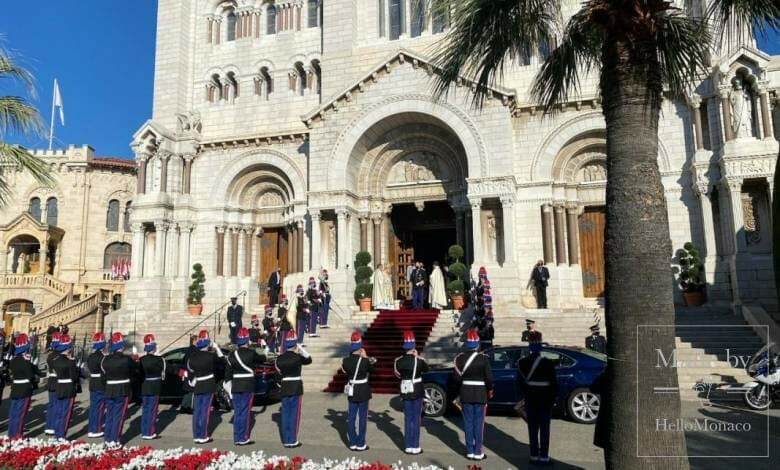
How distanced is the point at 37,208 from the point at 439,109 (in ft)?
111

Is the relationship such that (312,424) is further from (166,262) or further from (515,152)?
(166,262)

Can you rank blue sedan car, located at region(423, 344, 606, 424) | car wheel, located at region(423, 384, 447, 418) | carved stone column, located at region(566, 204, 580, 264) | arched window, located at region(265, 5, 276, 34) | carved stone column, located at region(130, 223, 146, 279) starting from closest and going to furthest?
blue sedan car, located at region(423, 344, 606, 424), car wheel, located at region(423, 384, 447, 418), carved stone column, located at region(566, 204, 580, 264), carved stone column, located at region(130, 223, 146, 279), arched window, located at region(265, 5, 276, 34)

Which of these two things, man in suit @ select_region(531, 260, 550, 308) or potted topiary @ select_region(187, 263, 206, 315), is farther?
potted topiary @ select_region(187, 263, 206, 315)

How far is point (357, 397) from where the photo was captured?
919 cm

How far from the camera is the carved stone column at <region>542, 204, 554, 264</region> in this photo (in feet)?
68.6

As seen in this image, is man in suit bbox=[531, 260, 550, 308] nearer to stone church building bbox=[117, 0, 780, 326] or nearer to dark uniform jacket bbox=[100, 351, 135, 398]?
stone church building bbox=[117, 0, 780, 326]

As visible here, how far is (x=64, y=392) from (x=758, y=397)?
44.8 ft

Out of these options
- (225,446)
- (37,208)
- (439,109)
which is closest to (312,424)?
(225,446)

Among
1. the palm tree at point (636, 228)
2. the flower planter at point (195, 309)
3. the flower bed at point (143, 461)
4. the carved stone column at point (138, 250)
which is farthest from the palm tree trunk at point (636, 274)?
the carved stone column at point (138, 250)

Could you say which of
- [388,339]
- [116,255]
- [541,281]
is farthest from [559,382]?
[116,255]

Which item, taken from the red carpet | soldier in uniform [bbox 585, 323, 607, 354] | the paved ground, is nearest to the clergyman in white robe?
the red carpet

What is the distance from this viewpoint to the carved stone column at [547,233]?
824 inches

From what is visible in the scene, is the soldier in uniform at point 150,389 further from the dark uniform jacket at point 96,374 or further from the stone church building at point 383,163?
the stone church building at point 383,163

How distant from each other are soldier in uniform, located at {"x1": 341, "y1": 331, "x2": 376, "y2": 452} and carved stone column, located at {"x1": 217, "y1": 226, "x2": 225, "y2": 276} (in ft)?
57.0
